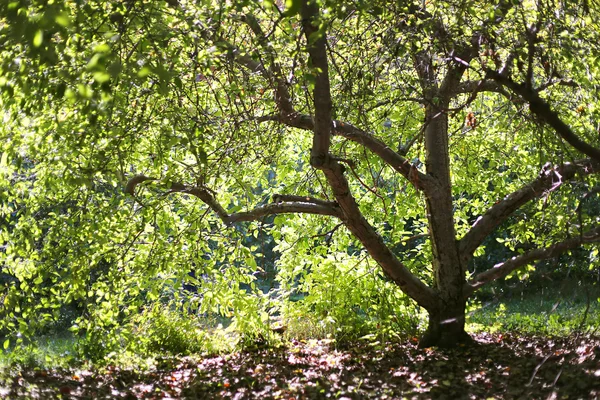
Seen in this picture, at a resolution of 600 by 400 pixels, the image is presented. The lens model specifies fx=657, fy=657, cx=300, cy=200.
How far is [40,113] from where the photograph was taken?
467cm

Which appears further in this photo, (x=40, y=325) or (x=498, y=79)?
(x=40, y=325)

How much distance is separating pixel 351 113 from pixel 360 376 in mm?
2198

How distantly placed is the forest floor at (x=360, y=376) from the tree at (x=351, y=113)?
1.80ft

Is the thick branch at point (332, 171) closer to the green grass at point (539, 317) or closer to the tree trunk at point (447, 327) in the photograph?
the tree trunk at point (447, 327)

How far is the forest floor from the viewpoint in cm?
397

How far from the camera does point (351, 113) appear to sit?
557cm

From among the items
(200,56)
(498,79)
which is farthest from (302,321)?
(498,79)

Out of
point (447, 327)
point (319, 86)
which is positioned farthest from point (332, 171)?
point (447, 327)

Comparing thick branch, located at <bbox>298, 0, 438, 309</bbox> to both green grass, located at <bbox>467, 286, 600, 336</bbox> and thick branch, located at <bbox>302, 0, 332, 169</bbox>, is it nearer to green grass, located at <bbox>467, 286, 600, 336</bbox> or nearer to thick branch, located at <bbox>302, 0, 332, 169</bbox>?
thick branch, located at <bbox>302, 0, 332, 169</bbox>

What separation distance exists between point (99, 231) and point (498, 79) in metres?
3.38

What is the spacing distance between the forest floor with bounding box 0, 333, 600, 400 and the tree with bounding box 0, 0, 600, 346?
55 cm

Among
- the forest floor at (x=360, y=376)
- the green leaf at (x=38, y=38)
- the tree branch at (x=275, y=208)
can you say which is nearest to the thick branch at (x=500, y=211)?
the forest floor at (x=360, y=376)

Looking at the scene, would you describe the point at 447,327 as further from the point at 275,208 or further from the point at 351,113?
the point at 351,113

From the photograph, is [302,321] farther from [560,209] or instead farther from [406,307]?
[560,209]
